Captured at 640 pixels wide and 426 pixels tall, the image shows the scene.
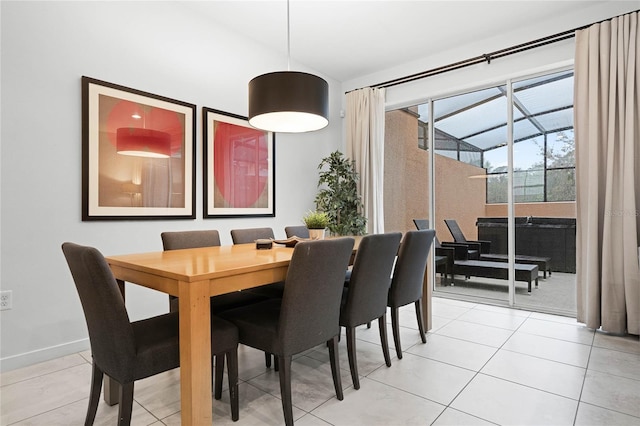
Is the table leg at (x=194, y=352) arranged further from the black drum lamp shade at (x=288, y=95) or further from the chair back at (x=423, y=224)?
the chair back at (x=423, y=224)

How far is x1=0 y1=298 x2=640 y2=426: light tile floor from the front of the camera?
176cm

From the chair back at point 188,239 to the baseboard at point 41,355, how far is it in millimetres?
1019

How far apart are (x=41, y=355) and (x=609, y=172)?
4.51 metres

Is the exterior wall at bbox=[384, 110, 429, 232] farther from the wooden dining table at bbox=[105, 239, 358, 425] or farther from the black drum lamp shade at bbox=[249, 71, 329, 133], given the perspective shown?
the wooden dining table at bbox=[105, 239, 358, 425]

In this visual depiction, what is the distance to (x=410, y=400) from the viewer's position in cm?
192

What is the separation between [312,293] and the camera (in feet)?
5.63

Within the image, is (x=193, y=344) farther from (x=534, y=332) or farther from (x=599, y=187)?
(x=599, y=187)

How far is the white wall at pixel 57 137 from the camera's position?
233 centimetres

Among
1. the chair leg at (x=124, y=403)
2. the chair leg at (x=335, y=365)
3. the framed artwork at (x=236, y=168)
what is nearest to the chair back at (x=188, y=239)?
the framed artwork at (x=236, y=168)

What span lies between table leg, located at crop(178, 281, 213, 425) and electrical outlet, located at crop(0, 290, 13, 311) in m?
1.68

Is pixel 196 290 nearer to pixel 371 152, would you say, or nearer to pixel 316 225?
pixel 316 225

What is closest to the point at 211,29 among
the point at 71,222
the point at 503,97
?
the point at 71,222

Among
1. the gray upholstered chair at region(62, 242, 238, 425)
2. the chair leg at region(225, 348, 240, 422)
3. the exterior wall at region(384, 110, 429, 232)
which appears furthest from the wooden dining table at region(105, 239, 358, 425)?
the exterior wall at region(384, 110, 429, 232)

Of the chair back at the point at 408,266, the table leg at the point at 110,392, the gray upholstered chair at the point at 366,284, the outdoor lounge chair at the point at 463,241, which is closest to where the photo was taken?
the table leg at the point at 110,392
